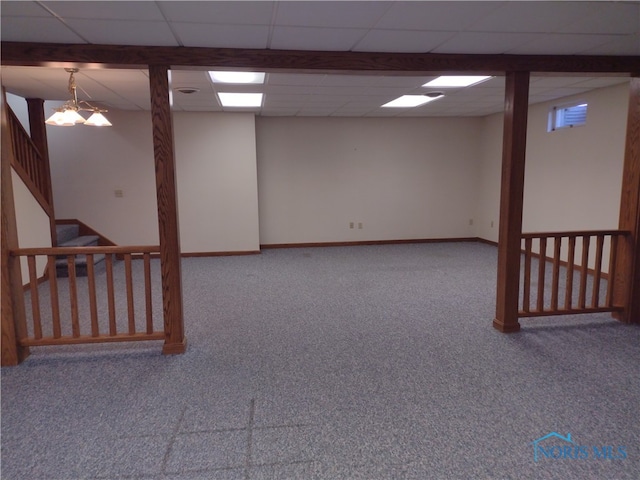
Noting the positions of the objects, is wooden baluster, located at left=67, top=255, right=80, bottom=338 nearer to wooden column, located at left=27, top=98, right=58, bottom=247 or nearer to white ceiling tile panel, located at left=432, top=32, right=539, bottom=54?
wooden column, located at left=27, top=98, right=58, bottom=247

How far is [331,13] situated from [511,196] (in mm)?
2142

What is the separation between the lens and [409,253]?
720 cm

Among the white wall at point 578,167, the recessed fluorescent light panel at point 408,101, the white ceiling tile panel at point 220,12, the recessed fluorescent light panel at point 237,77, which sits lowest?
the white wall at point 578,167

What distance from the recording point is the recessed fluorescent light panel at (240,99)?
5.36m

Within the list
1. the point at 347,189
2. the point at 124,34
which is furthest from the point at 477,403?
the point at 347,189

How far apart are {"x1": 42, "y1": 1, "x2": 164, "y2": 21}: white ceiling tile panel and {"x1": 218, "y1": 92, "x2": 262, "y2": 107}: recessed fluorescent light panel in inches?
111

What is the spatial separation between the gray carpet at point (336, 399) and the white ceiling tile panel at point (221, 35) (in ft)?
7.63

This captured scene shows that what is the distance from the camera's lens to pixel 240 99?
224 inches

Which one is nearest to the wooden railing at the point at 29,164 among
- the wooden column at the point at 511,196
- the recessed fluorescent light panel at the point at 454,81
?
the recessed fluorescent light panel at the point at 454,81

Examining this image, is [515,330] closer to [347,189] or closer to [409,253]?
[409,253]

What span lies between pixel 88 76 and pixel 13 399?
10.0 feet

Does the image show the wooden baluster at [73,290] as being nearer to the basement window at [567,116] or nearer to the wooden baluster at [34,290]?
the wooden baluster at [34,290]

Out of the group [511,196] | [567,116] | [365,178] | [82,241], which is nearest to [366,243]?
[365,178]

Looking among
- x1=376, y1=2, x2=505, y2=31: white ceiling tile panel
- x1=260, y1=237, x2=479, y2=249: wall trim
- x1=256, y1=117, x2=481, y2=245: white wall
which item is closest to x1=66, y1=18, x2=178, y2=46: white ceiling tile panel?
x1=376, y1=2, x2=505, y2=31: white ceiling tile panel
